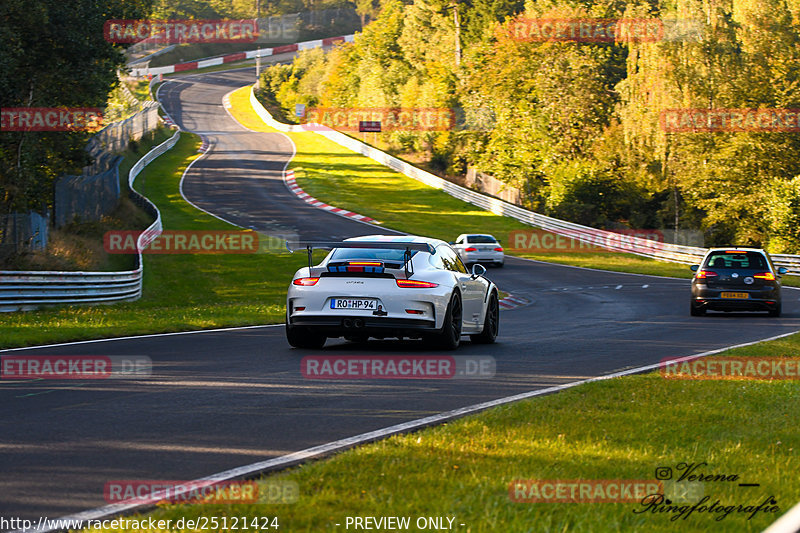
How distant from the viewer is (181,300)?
26.8 metres

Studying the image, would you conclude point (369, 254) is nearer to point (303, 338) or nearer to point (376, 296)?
point (376, 296)

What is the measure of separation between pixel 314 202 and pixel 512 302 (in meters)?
32.1

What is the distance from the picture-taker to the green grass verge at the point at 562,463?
4660 mm

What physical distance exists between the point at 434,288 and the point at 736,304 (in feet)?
38.1

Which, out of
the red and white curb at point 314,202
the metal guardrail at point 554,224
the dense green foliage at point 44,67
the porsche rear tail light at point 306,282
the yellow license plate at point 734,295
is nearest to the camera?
the porsche rear tail light at point 306,282

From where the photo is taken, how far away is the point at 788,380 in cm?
1037

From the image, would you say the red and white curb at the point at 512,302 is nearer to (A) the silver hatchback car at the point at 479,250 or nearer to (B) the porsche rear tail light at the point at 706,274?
(B) the porsche rear tail light at the point at 706,274

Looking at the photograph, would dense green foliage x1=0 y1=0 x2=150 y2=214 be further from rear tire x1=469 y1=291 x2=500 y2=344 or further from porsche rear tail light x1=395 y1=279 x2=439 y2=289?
porsche rear tail light x1=395 y1=279 x2=439 y2=289

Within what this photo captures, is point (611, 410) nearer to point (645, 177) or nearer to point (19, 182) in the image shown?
point (19, 182)

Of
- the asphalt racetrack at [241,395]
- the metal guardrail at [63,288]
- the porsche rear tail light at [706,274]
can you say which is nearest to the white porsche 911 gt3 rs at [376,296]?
the asphalt racetrack at [241,395]

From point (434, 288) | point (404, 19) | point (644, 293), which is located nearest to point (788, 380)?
point (434, 288)

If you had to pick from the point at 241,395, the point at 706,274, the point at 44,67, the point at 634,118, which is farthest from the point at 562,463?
the point at 634,118

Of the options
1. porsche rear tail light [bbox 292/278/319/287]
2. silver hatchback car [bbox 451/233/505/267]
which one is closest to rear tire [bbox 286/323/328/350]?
porsche rear tail light [bbox 292/278/319/287]

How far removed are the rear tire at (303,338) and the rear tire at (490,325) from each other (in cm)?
251
